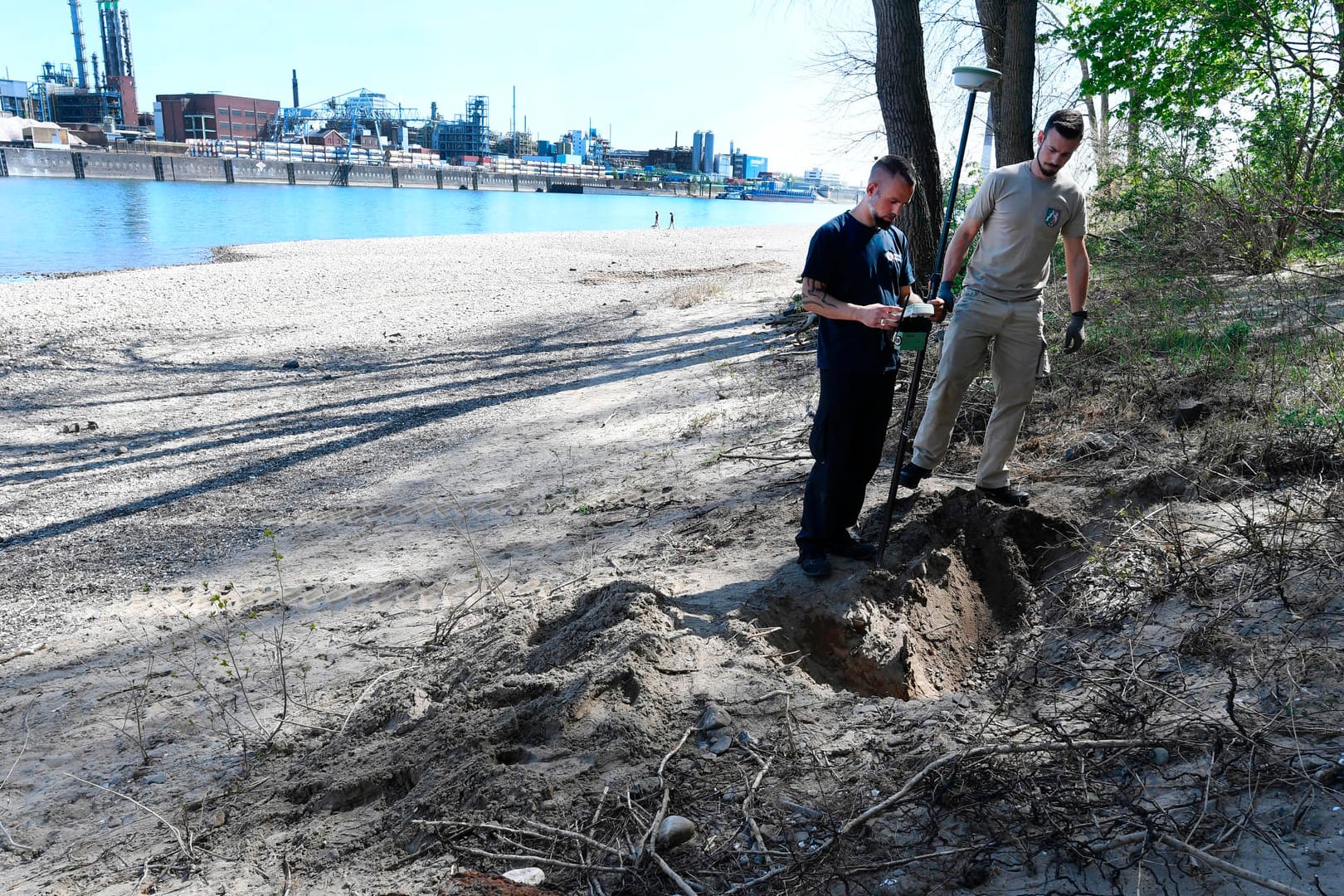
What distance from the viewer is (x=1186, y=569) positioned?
4.02 meters

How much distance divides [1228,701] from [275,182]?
13160 centimetres

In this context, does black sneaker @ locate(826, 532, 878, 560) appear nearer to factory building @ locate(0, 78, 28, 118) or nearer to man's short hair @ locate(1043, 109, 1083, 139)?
man's short hair @ locate(1043, 109, 1083, 139)

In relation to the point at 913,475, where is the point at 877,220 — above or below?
above

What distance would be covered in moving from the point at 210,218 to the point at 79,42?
160217 mm

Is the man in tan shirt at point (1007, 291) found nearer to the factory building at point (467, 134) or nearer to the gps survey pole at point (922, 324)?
the gps survey pole at point (922, 324)

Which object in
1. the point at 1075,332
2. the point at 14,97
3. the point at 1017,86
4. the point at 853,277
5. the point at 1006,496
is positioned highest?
the point at 14,97

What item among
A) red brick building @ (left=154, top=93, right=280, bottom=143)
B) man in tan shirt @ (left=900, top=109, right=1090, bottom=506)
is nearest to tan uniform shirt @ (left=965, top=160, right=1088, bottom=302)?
man in tan shirt @ (left=900, top=109, right=1090, bottom=506)

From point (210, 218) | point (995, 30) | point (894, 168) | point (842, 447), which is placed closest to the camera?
point (894, 168)

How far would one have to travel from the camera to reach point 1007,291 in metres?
5.18

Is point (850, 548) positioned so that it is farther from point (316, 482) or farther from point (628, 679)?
point (316, 482)

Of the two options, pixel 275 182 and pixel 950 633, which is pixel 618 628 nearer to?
pixel 950 633

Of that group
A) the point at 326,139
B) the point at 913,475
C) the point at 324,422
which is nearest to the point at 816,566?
the point at 913,475

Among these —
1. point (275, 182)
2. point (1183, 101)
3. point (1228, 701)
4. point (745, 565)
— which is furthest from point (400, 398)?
point (275, 182)

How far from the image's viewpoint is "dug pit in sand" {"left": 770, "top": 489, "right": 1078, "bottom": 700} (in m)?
4.18
